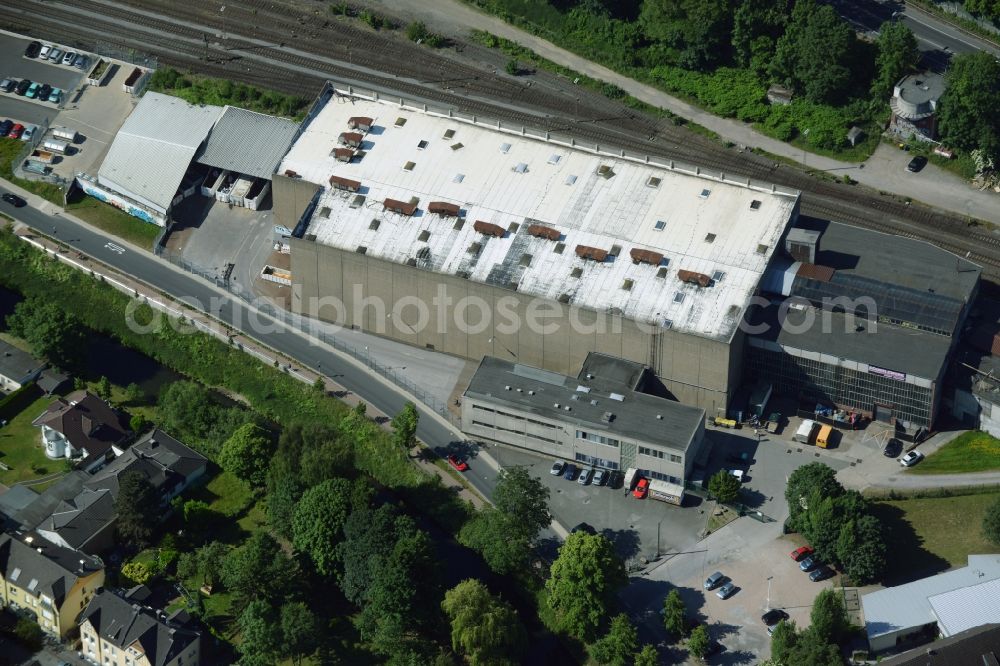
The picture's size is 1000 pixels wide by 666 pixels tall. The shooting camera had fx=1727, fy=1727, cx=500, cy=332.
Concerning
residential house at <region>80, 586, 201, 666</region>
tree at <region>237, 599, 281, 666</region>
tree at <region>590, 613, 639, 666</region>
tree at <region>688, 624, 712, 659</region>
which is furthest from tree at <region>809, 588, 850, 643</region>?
residential house at <region>80, 586, 201, 666</region>

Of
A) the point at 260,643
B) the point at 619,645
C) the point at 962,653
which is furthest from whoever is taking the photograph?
the point at 260,643

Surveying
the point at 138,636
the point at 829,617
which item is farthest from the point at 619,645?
the point at 138,636

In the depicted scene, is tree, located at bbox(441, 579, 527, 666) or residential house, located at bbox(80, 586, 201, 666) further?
tree, located at bbox(441, 579, 527, 666)

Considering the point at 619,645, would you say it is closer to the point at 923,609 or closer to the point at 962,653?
the point at 923,609

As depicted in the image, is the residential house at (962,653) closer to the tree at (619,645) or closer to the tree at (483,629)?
the tree at (619,645)

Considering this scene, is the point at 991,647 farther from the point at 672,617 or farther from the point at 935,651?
the point at 672,617

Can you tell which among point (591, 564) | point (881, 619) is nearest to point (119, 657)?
point (591, 564)

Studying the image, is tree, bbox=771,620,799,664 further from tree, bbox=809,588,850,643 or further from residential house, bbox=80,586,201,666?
residential house, bbox=80,586,201,666
